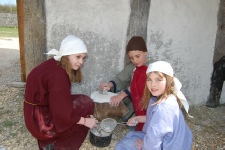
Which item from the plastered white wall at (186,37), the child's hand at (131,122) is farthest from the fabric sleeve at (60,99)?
the plastered white wall at (186,37)

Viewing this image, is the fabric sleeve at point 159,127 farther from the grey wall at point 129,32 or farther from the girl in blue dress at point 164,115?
the grey wall at point 129,32

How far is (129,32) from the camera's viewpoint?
12.4 feet

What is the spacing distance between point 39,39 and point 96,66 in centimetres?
89

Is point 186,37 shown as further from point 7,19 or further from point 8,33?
point 7,19

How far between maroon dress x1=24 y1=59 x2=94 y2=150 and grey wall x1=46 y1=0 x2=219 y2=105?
103cm

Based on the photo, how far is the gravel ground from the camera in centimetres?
327

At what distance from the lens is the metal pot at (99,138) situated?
121 inches

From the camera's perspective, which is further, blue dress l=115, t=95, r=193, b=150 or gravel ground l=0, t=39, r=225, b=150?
gravel ground l=0, t=39, r=225, b=150

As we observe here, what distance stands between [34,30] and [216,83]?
308 centimetres

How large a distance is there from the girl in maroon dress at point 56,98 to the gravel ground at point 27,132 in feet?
1.50

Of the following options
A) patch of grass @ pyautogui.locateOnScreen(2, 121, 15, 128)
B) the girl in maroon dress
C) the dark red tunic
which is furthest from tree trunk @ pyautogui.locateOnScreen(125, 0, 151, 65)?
patch of grass @ pyautogui.locateOnScreen(2, 121, 15, 128)

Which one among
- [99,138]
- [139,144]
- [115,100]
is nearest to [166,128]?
[139,144]

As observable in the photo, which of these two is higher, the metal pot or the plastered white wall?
the plastered white wall

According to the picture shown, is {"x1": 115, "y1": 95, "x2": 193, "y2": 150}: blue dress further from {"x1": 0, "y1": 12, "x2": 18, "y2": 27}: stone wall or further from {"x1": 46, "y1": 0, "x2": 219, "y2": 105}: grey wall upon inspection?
{"x1": 0, "y1": 12, "x2": 18, "y2": 27}: stone wall
